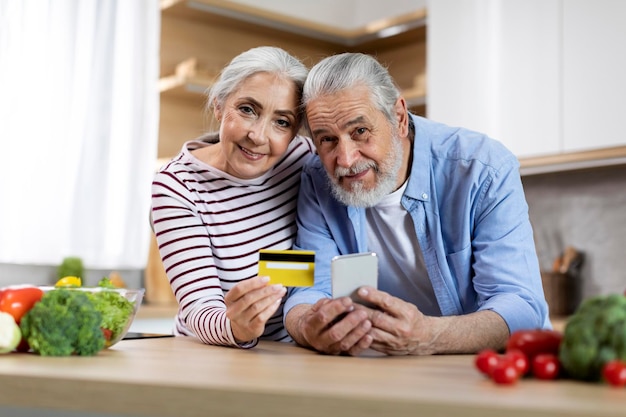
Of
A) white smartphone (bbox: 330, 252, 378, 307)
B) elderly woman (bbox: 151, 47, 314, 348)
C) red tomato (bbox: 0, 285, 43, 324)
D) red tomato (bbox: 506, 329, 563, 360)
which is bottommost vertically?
red tomato (bbox: 506, 329, 563, 360)

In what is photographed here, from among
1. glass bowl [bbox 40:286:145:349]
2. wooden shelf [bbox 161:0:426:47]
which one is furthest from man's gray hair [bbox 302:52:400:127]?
wooden shelf [bbox 161:0:426:47]

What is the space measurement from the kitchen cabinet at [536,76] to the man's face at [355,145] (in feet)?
5.55

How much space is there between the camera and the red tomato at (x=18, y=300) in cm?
126

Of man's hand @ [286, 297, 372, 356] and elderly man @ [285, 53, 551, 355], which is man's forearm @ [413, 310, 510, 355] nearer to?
elderly man @ [285, 53, 551, 355]

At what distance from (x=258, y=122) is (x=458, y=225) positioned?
510 mm

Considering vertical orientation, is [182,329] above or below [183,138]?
below

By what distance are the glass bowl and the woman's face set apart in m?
0.52

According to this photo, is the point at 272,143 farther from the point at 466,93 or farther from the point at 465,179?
the point at 466,93

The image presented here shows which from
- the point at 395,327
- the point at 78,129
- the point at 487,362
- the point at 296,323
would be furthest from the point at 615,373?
the point at 78,129

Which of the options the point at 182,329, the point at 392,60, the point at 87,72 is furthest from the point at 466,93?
the point at 182,329

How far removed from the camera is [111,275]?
369cm

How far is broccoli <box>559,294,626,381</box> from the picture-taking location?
94 cm

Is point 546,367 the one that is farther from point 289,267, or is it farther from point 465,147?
point 465,147

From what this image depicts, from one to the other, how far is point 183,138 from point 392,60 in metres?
1.25
